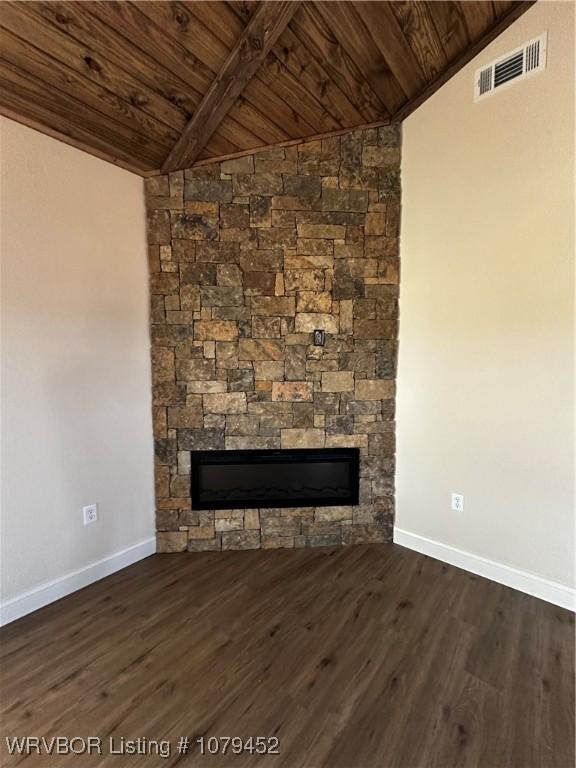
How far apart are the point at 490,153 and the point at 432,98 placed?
1.89ft

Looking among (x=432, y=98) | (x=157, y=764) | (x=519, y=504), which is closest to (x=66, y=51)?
(x=432, y=98)

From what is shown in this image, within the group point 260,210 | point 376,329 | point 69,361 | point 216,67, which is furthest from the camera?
point 376,329

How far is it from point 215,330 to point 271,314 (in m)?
0.40

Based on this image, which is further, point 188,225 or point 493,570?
point 188,225

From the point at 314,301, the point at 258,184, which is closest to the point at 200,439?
the point at 314,301

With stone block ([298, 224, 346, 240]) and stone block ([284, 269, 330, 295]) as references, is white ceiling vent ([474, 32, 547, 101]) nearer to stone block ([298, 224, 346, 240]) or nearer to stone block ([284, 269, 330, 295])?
stone block ([298, 224, 346, 240])

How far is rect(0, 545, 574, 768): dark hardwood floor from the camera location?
1.25 metres

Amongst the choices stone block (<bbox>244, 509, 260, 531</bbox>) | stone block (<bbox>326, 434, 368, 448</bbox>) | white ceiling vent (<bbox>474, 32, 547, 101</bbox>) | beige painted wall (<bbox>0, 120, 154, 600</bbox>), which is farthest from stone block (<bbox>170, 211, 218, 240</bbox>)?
stone block (<bbox>244, 509, 260, 531</bbox>)

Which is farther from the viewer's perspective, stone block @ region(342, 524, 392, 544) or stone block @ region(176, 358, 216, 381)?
stone block @ region(342, 524, 392, 544)

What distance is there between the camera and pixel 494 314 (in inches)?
82.5

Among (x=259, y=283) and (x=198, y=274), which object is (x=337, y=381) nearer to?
(x=259, y=283)

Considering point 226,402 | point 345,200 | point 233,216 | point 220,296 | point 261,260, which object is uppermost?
point 345,200

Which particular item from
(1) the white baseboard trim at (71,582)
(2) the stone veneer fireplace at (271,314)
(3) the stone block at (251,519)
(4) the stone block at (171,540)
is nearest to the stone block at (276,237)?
(2) the stone veneer fireplace at (271,314)

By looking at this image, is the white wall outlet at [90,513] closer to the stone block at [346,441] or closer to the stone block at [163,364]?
the stone block at [163,364]
